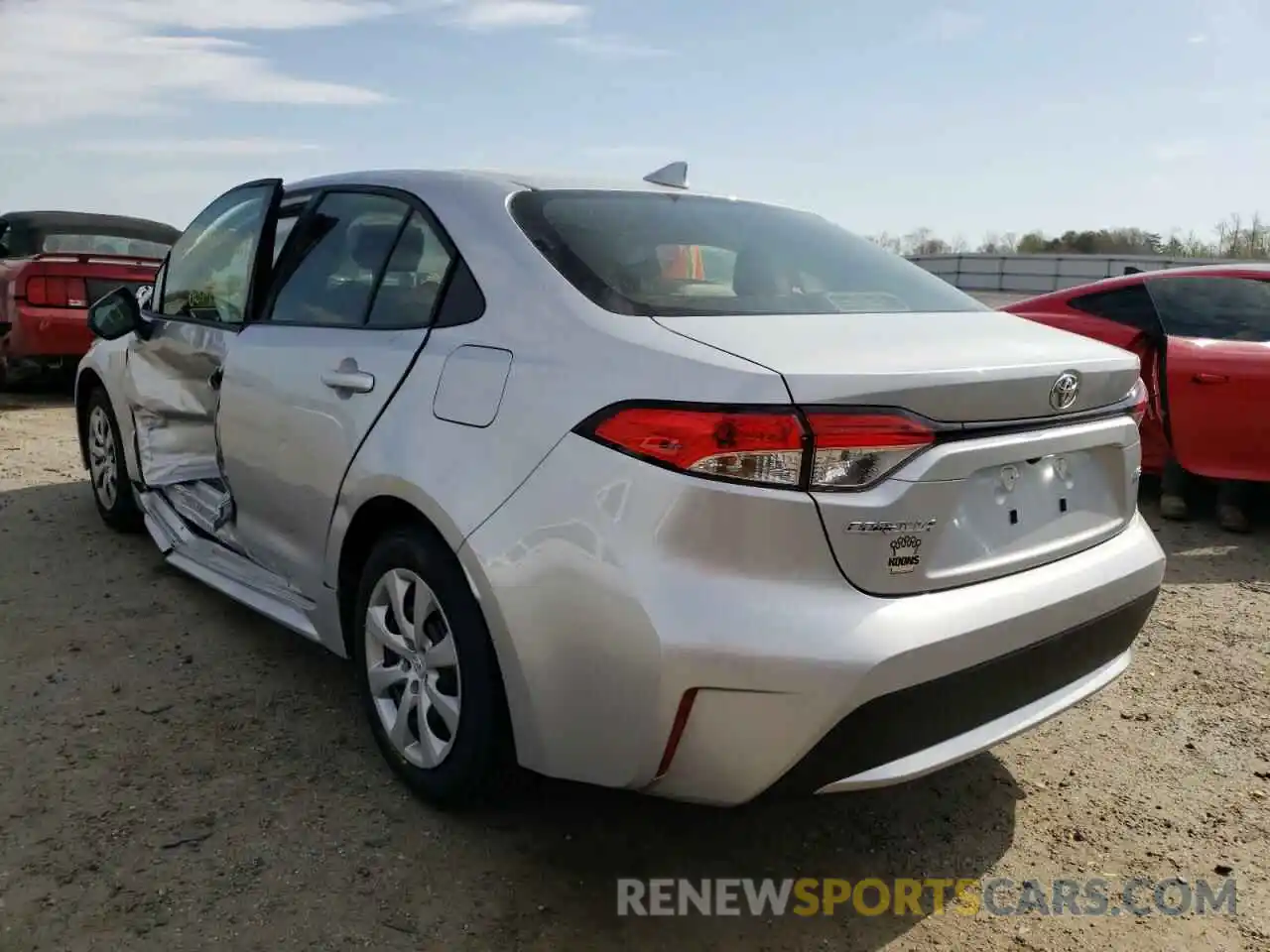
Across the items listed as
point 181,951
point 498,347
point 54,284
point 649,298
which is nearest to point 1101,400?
point 649,298

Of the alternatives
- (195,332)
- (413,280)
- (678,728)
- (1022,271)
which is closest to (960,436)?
(678,728)

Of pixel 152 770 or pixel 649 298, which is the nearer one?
pixel 649 298

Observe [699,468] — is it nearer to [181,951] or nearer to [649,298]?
[649,298]

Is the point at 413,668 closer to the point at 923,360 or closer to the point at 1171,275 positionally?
the point at 923,360

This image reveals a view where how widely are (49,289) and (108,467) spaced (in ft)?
14.5

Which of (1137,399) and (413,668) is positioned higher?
(1137,399)

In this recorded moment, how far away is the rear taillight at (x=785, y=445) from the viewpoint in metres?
1.98

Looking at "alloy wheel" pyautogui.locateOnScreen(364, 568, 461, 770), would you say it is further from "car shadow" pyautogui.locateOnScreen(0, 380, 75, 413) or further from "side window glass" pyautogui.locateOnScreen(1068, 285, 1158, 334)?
"car shadow" pyautogui.locateOnScreen(0, 380, 75, 413)

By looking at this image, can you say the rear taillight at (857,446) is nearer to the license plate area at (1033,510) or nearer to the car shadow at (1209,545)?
the license plate area at (1033,510)

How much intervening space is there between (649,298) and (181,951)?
1.68 m

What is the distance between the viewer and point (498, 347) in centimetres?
244

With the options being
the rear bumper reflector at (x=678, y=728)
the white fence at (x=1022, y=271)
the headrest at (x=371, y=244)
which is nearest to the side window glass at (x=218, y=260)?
the headrest at (x=371, y=244)

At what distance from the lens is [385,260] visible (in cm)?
301

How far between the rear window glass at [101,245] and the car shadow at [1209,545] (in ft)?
27.4
